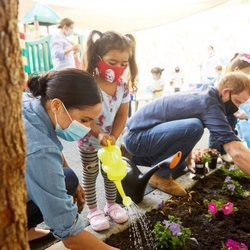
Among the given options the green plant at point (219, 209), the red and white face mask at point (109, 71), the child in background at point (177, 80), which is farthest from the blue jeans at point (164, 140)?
the child in background at point (177, 80)

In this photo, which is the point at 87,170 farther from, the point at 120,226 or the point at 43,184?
the point at 43,184

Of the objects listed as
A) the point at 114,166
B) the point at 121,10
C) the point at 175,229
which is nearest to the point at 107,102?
the point at 114,166

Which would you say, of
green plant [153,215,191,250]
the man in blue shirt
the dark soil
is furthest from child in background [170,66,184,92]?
green plant [153,215,191,250]

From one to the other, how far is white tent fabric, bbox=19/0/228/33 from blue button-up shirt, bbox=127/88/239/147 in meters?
3.67

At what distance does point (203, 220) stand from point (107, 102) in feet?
2.50

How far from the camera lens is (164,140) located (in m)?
1.85

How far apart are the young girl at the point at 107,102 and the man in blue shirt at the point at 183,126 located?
1.09 feet

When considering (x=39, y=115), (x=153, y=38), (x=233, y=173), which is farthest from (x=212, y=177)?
(x=153, y=38)

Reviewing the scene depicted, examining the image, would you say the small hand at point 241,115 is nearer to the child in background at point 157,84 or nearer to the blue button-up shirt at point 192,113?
the blue button-up shirt at point 192,113

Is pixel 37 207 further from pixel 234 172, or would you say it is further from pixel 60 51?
pixel 60 51

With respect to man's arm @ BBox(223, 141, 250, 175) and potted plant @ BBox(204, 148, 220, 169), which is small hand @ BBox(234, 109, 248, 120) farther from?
man's arm @ BBox(223, 141, 250, 175)

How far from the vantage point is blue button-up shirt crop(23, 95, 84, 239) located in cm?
92

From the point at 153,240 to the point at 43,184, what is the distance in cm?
67

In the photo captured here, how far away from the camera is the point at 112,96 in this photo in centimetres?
156
